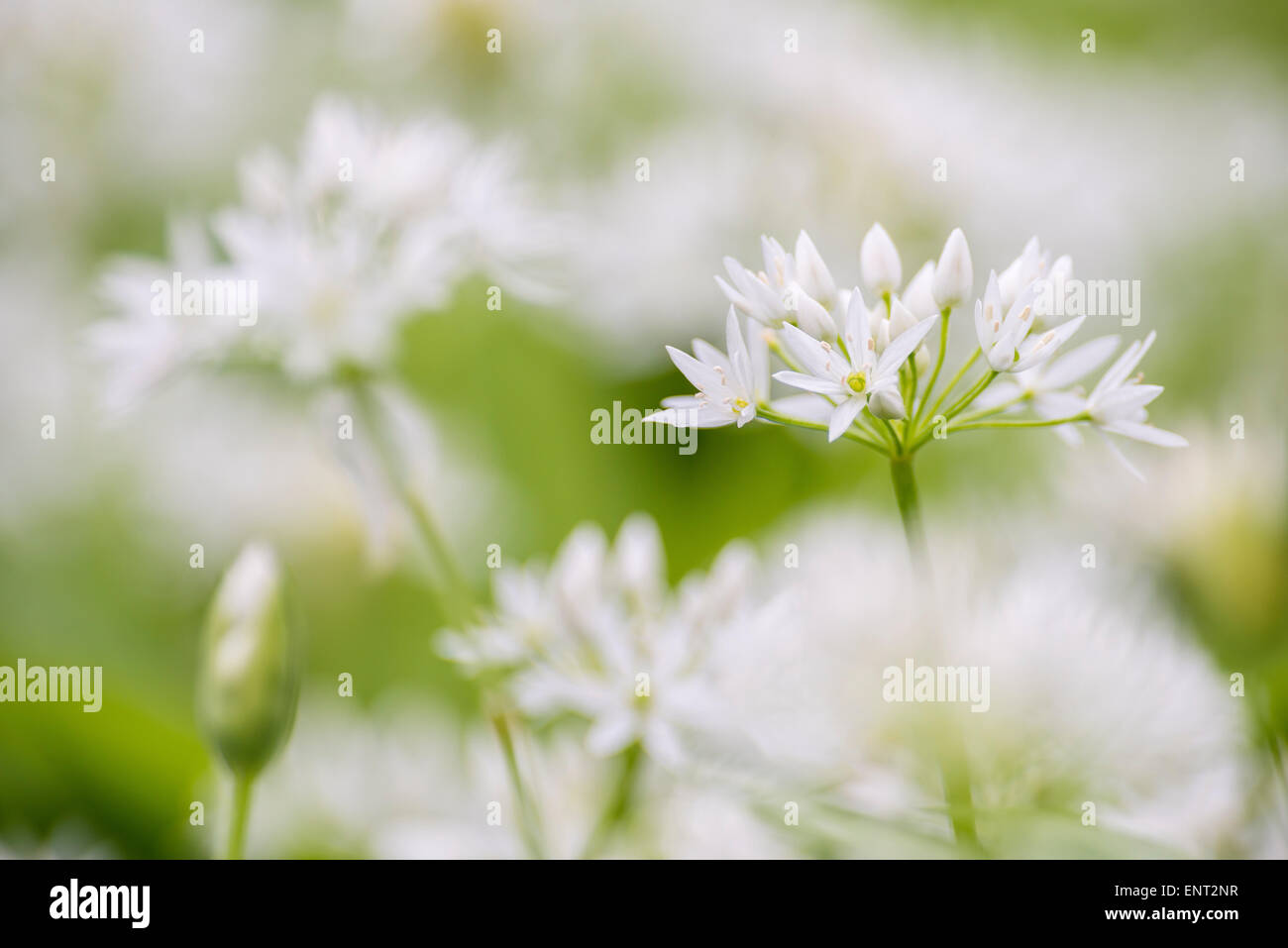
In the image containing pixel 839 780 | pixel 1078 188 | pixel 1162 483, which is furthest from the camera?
pixel 1078 188

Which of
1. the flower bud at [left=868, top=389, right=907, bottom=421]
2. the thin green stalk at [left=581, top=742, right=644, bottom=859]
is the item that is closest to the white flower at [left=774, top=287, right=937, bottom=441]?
the flower bud at [left=868, top=389, right=907, bottom=421]

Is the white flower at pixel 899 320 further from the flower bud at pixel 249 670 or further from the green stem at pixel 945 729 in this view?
the flower bud at pixel 249 670

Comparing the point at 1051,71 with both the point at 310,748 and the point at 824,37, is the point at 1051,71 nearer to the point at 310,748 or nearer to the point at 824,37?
the point at 824,37

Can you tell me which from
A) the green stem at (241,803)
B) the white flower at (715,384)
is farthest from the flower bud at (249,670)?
the white flower at (715,384)

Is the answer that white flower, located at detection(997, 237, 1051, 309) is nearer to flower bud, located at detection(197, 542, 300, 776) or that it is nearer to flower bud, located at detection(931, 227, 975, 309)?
flower bud, located at detection(931, 227, 975, 309)

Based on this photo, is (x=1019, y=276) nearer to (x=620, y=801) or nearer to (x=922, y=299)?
(x=922, y=299)
